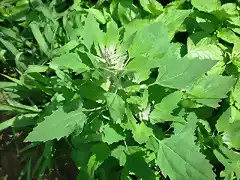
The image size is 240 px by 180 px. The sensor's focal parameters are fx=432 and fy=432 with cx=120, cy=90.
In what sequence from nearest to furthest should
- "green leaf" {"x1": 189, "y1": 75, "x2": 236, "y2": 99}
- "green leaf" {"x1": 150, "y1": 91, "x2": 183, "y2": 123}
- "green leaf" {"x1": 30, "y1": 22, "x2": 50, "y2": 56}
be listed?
"green leaf" {"x1": 150, "y1": 91, "x2": 183, "y2": 123}, "green leaf" {"x1": 189, "y1": 75, "x2": 236, "y2": 99}, "green leaf" {"x1": 30, "y1": 22, "x2": 50, "y2": 56}

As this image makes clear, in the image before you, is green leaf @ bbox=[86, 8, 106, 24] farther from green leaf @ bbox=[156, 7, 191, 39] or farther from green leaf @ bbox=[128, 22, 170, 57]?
green leaf @ bbox=[128, 22, 170, 57]

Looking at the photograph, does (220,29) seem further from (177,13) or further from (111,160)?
(111,160)

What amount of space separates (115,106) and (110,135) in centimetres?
21

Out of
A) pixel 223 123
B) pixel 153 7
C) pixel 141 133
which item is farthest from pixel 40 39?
pixel 223 123

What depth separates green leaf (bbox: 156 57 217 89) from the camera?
1777 mm

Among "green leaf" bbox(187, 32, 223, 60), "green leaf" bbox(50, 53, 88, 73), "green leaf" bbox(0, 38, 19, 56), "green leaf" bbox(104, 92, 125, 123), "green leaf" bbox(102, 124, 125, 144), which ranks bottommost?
"green leaf" bbox(187, 32, 223, 60)

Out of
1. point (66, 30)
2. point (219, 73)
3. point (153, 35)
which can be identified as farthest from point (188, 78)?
point (66, 30)

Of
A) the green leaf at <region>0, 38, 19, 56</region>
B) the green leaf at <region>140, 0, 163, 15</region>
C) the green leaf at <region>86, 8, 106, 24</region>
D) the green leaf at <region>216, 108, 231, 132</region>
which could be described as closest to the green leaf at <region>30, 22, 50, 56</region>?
the green leaf at <region>0, 38, 19, 56</region>

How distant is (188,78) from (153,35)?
242mm

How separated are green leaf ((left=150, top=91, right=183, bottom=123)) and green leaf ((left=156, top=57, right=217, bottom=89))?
13cm

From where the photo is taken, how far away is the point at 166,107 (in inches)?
76.9

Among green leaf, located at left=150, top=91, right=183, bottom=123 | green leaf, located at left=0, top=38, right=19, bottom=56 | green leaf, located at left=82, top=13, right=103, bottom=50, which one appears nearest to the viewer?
green leaf, located at left=82, top=13, right=103, bottom=50

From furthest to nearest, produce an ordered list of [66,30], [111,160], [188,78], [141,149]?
[66,30], [111,160], [141,149], [188,78]

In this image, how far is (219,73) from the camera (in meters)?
2.28
